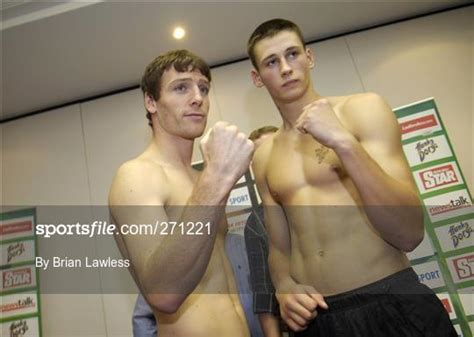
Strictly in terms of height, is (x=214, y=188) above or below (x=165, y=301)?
above

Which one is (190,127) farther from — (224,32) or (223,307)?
(224,32)

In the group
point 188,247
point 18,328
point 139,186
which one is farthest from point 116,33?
point 18,328

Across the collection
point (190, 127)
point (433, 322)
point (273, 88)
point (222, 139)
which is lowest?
point (433, 322)

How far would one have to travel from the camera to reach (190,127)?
104 centimetres

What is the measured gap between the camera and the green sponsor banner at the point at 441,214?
5.55 feet

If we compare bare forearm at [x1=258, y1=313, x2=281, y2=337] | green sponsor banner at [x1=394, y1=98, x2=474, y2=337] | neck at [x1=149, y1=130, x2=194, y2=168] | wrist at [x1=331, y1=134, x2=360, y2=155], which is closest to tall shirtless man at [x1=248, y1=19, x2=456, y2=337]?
wrist at [x1=331, y1=134, x2=360, y2=155]

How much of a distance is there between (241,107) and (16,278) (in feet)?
4.94

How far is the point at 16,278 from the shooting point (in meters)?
1.95

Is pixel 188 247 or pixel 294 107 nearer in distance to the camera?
pixel 188 247

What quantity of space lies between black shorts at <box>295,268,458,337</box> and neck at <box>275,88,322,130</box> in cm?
53

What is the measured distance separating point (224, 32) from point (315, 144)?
3.87ft

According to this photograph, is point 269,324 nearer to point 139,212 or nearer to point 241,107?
point 139,212

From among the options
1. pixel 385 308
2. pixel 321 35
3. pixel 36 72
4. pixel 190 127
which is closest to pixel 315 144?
pixel 190 127

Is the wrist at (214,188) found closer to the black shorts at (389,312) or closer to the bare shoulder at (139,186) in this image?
the bare shoulder at (139,186)
